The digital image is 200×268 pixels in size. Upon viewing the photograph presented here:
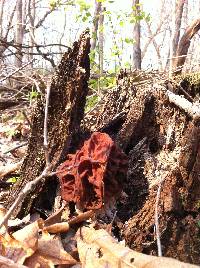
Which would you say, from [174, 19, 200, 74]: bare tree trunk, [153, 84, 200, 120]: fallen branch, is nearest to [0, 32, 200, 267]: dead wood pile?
[153, 84, 200, 120]: fallen branch

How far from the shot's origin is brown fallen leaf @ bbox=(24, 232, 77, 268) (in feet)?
6.79

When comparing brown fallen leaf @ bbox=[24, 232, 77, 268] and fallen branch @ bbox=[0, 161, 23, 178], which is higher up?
brown fallen leaf @ bbox=[24, 232, 77, 268]

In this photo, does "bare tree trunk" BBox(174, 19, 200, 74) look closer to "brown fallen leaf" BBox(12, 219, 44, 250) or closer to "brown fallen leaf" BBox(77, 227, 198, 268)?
"brown fallen leaf" BBox(77, 227, 198, 268)

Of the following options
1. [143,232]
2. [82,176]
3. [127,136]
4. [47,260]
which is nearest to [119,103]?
[127,136]

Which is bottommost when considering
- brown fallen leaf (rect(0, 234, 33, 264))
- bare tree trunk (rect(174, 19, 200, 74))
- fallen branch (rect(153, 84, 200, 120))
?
brown fallen leaf (rect(0, 234, 33, 264))

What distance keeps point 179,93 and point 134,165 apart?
67cm

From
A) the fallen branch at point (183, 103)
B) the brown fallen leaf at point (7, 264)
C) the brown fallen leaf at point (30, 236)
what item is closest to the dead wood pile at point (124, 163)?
the fallen branch at point (183, 103)

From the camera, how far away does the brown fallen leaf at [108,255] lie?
1.65 m

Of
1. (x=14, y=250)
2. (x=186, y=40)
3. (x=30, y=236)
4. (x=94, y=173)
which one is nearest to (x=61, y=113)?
(x=94, y=173)

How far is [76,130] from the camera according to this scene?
9.16 ft

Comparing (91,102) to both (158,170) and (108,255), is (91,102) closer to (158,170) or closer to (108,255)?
(158,170)

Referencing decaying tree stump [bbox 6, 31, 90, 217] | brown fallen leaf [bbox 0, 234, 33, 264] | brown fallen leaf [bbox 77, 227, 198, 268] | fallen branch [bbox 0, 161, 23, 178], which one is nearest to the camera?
brown fallen leaf [bbox 77, 227, 198, 268]

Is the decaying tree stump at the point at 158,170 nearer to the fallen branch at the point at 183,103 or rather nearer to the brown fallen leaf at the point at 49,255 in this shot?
the fallen branch at the point at 183,103

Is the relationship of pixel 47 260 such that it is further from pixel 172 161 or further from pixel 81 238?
pixel 172 161
